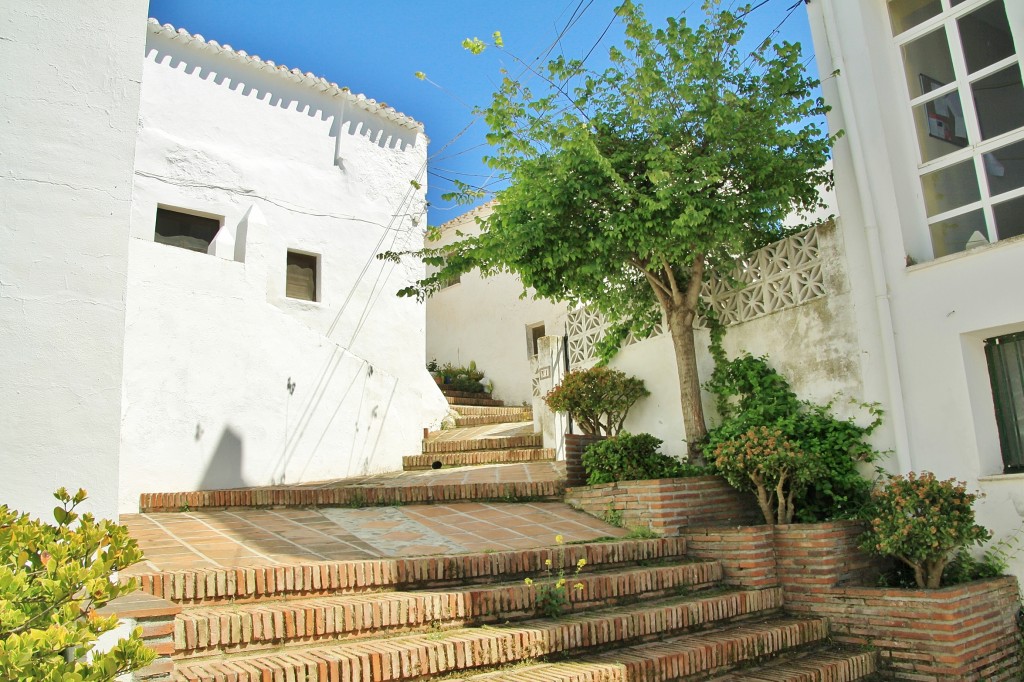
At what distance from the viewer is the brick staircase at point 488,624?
12.9 feet

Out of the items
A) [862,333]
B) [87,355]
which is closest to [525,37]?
[862,333]

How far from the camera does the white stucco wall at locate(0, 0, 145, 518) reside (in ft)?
10.9

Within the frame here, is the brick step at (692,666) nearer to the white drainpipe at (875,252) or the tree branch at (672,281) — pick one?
the white drainpipe at (875,252)

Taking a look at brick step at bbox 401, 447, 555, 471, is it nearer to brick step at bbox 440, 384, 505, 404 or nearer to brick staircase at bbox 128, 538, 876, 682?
brick staircase at bbox 128, 538, 876, 682

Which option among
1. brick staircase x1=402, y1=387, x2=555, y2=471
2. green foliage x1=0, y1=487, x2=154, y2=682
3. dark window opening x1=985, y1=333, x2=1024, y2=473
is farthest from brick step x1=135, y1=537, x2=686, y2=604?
brick staircase x1=402, y1=387, x2=555, y2=471

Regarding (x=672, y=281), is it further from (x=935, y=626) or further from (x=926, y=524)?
(x=935, y=626)

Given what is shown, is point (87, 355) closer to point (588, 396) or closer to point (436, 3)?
point (588, 396)

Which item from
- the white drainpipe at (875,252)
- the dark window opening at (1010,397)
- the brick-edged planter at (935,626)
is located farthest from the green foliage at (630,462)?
the dark window opening at (1010,397)

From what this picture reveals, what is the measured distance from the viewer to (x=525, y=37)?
326 inches

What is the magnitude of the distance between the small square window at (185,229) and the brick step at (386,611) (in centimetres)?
692

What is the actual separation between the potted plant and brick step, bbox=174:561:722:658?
2.92 m

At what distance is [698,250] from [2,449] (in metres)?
5.53

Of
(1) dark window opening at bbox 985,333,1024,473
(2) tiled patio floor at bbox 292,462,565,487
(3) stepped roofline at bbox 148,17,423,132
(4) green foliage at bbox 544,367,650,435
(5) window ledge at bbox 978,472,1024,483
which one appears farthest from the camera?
(3) stepped roofline at bbox 148,17,423,132

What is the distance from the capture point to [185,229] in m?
10.4
